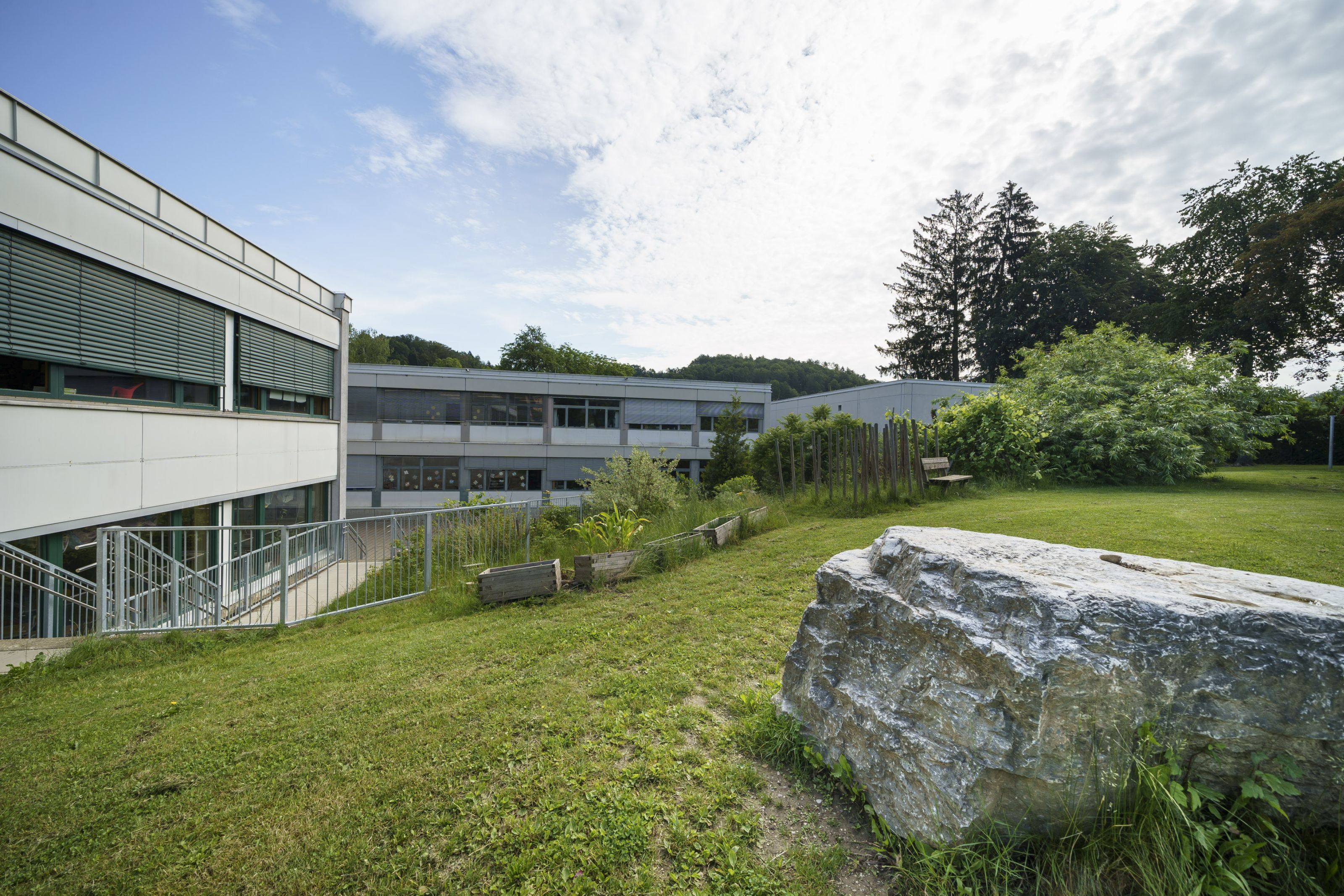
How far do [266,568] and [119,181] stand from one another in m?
7.32

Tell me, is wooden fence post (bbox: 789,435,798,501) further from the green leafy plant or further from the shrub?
the green leafy plant

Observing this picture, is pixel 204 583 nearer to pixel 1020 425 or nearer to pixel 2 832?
pixel 2 832

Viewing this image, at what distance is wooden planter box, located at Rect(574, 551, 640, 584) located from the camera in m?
7.75

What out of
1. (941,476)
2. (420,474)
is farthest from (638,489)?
(420,474)

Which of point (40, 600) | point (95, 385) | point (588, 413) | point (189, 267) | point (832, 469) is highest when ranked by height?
point (189, 267)

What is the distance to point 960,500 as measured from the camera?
12422mm

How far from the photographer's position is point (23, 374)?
6996mm

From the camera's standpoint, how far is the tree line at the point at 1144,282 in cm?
2289

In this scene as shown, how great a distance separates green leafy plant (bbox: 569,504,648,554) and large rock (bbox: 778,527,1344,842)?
6.13 m

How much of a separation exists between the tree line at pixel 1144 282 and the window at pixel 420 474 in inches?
1143

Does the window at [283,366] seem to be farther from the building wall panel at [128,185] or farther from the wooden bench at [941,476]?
the wooden bench at [941,476]

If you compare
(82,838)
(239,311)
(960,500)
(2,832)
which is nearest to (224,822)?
(82,838)

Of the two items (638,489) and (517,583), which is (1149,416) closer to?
(638,489)

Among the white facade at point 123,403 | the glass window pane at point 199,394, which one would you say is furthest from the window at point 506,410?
the glass window pane at point 199,394
